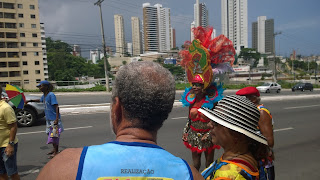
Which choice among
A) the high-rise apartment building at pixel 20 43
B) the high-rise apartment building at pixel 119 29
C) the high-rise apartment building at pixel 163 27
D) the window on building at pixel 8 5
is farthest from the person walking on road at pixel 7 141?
the high-rise apartment building at pixel 119 29

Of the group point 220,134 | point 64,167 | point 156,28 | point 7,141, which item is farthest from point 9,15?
point 64,167

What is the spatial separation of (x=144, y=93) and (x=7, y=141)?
10.4 ft

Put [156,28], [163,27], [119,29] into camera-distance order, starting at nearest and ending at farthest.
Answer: [156,28], [163,27], [119,29]

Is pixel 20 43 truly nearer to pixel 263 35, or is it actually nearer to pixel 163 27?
pixel 163 27

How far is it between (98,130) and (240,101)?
6.73 meters

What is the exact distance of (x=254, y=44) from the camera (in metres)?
111

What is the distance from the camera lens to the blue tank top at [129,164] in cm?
103

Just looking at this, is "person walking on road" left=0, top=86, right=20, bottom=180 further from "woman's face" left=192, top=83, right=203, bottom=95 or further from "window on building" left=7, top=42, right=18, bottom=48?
"window on building" left=7, top=42, right=18, bottom=48

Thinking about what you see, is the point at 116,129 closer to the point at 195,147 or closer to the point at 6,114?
the point at 195,147

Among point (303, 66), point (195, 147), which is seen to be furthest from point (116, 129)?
point (303, 66)

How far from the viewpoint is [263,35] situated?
106 metres

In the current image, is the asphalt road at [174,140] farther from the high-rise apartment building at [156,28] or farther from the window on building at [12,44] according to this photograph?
the high-rise apartment building at [156,28]

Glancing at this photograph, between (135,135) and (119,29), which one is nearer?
(135,135)

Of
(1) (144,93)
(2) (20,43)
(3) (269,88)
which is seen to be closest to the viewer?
(1) (144,93)
